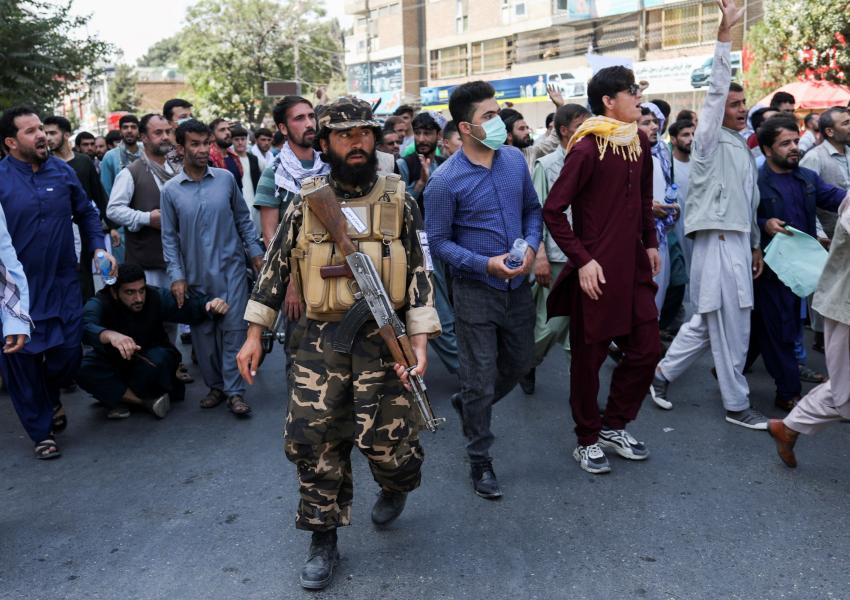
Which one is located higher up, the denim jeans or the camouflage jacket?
the camouflage jacket

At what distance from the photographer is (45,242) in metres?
5.18

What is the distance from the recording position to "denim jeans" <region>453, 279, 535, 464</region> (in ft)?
13.9

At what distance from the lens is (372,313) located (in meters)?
3.31

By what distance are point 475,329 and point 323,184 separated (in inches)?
49.5

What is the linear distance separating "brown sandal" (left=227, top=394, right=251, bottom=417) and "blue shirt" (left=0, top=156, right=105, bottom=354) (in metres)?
1.09

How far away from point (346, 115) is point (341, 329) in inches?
34.4

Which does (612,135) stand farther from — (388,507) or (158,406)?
(158,406)

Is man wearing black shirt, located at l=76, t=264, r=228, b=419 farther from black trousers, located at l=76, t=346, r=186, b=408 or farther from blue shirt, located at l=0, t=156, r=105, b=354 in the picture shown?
blue shirt, located at l=0, t=156, r=105, b=354

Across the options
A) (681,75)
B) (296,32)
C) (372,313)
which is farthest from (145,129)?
(296,32)

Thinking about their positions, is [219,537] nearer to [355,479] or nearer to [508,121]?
[355,479]

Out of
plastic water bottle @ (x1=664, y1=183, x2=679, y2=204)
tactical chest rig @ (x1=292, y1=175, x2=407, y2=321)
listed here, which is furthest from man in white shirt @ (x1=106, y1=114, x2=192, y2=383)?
plastic water bottle @ (x1=664, y1=183, x2=679, y2=204)

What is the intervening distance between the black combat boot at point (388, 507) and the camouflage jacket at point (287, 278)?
830 millimetres

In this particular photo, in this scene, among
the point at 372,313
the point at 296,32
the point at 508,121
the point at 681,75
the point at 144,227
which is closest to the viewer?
the point at 372,313

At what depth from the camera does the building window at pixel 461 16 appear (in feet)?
137
